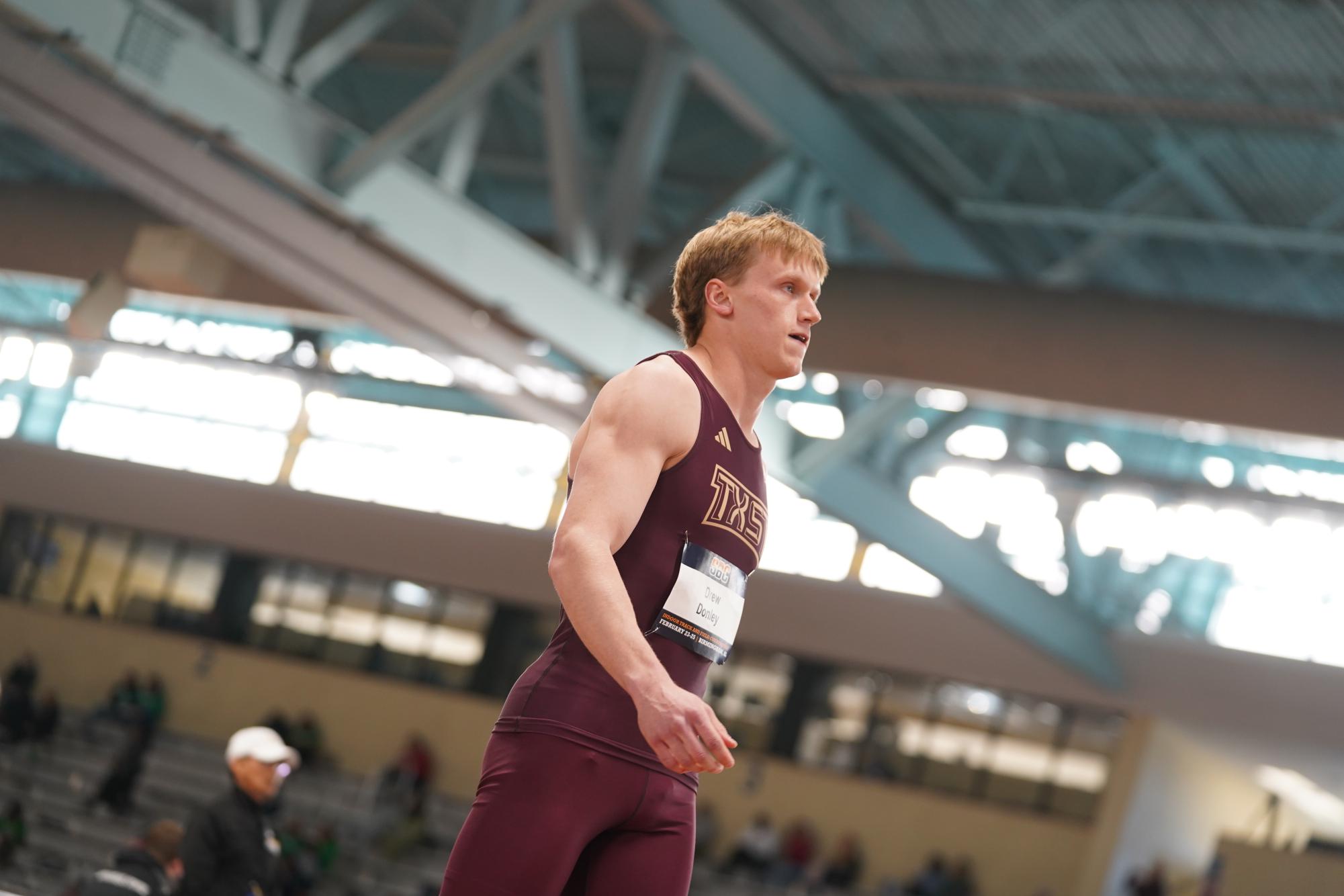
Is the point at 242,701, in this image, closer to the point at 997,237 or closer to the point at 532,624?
the point at 532,624

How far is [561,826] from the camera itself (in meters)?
2.25

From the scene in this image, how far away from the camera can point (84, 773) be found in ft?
86.7

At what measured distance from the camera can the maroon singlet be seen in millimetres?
2295

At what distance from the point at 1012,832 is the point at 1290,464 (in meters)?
8.21

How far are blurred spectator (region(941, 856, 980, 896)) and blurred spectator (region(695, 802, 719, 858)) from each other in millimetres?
4065

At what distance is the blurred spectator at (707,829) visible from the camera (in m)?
25.6

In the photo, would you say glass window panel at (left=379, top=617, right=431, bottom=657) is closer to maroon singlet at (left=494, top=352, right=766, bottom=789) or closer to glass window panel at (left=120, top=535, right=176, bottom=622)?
glass window panel at (left=120, top=535, right=176, bottom=622)

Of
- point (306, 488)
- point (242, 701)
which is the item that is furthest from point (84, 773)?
point (306, 488)

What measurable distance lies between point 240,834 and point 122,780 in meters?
20.0

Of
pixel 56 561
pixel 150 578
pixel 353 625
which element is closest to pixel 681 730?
pixel 353 625

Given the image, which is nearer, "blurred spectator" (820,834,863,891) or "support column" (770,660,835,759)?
"blurred spectator" (820,834,863,891)

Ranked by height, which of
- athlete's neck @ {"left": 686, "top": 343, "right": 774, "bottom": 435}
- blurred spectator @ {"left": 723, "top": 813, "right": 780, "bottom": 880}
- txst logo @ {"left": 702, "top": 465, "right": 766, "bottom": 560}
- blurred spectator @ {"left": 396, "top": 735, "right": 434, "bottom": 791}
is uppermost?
athlete's neck @ {"left": 686, "top": 343, "right": 774, "bottom": 435}

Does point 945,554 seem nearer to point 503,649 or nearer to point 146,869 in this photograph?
point 146,869

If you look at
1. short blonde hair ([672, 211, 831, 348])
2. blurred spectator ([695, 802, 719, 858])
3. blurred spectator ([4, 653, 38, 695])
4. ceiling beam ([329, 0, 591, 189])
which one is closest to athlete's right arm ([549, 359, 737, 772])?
short blonde hair ([672, 211, 831, 348])
